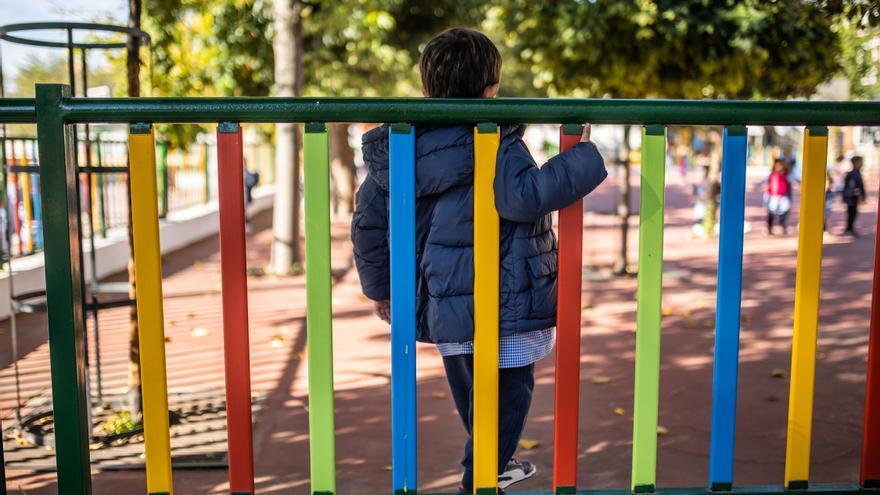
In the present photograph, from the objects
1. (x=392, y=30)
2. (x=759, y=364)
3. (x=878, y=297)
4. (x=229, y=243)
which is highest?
(x=392, y=30)

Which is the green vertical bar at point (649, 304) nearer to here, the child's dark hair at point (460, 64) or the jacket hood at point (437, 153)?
the jacket hood at point (437, 153)

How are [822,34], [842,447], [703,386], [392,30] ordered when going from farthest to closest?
[392,30]
[822,34]
[703,386]
[842,447]

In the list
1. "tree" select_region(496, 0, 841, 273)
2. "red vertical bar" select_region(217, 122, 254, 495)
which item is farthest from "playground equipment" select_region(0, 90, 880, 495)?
"tree" select_region(496, 0, 841, 273)

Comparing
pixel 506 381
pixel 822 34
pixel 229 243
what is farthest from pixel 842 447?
pixel 822 34

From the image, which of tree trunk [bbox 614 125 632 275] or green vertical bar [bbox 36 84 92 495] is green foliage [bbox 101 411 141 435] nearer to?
green vertical bar [bbox 36 84 92 495]

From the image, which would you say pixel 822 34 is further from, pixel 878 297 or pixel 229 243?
pixel 229 243

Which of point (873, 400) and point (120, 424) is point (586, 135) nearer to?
point (873, 400)

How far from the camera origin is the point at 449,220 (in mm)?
2492

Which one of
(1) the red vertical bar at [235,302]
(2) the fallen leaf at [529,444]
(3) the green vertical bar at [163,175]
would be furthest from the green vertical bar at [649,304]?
(3) the green vertical bar at [163,175]

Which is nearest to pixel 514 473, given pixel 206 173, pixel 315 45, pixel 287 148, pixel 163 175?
pixel 287 148

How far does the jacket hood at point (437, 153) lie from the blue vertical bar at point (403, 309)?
18 centimetres

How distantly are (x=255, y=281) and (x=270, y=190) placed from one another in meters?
12.7

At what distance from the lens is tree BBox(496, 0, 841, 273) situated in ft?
28.5

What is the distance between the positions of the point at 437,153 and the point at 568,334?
0.62 meters
